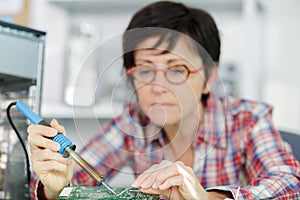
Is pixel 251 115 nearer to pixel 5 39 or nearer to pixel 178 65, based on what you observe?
pixel 178 65

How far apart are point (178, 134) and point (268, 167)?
10.8 inches

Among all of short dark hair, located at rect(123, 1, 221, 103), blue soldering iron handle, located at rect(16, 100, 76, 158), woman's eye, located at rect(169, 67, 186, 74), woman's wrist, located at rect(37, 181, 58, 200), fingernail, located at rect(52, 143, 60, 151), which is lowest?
woman's wrist, located at rect(37, 181, 58, 200)

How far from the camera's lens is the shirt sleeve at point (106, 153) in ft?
3.45

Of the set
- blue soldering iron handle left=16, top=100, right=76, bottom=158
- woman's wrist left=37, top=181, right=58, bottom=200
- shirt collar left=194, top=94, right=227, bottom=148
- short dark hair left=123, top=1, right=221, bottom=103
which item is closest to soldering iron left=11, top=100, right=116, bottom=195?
blue soldering iron handle left=16, top=100, right=76, bottom=158

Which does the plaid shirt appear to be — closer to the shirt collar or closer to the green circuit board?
the shirt collar

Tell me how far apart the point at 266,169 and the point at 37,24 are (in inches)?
58.0

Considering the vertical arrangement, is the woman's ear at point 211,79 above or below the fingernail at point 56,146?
above

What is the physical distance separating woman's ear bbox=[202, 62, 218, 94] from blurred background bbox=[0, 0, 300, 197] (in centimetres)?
99

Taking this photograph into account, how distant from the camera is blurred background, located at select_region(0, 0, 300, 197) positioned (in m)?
1.96

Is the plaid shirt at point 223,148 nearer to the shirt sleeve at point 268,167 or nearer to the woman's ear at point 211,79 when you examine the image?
the shirt sleeve at point 268,167

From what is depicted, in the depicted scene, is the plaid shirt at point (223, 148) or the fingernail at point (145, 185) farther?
the plaid shirt at point (223, 148)

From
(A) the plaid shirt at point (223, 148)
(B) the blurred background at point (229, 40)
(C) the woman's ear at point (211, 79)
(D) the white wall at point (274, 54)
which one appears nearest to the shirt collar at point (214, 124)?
(A) the plaid shirt at point (223, 148)

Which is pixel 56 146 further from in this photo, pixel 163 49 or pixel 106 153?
pixel 106 153

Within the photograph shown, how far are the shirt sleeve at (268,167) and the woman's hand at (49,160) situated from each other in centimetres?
28
